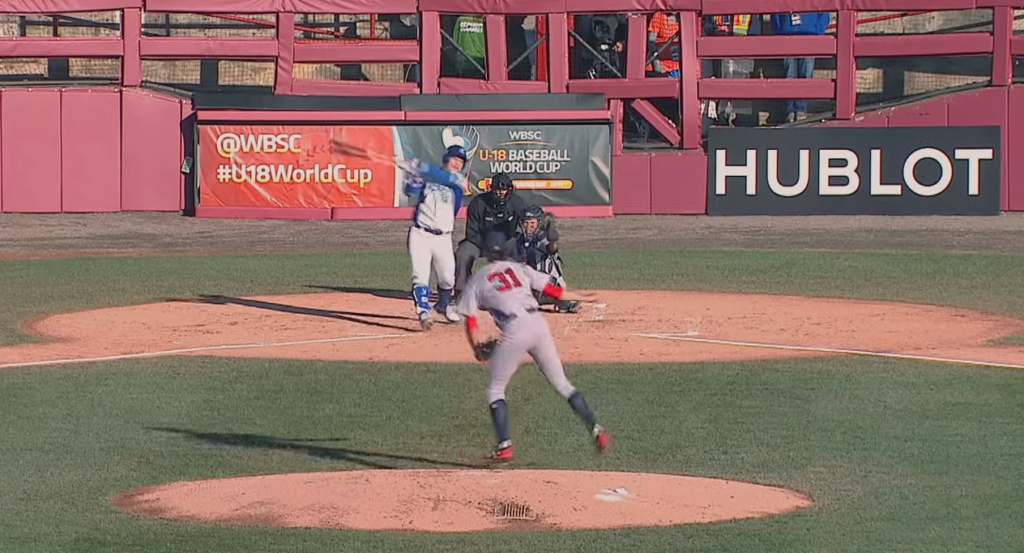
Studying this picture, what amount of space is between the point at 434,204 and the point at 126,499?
7.17m

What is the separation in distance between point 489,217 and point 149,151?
13514 millimetres

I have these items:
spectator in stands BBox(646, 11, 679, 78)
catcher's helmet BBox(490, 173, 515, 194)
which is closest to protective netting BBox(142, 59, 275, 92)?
spectator in stands BBox(646, 11, 679, 78)

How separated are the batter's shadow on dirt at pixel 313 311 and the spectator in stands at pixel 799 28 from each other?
13.4 m

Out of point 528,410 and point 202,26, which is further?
point 202,26

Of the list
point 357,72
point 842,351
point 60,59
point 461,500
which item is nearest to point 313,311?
point 842,351

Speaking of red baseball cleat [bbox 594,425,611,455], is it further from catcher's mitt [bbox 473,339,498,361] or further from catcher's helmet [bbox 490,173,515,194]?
catcher's helmet [bbox 490,173,515,194]

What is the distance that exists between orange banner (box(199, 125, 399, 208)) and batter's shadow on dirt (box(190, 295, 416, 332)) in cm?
813

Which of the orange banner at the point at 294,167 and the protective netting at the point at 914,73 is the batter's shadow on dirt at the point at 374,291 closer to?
the orange banner at the point at 294,167

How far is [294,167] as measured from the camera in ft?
92.8

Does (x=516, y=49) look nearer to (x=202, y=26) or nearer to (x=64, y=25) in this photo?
(x=202, y=26)

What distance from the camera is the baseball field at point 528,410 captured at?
935 cm

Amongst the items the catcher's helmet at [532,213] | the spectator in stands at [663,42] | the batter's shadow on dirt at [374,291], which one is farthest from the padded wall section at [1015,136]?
the catcher's helmet at [532,213]

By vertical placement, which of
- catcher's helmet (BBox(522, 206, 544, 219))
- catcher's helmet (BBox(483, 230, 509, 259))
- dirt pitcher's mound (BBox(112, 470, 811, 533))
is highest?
catcher's helmet (BBox(522, 206, 544, 219))

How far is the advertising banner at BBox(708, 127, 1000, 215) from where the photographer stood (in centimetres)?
2753
